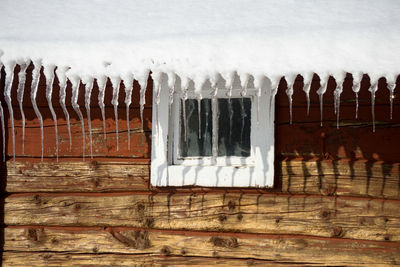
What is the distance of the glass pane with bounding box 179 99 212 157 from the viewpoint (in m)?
3.10

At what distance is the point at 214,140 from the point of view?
3.07 m

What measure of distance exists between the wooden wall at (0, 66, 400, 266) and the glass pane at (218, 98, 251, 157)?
0.21 metres

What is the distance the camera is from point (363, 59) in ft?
7.79

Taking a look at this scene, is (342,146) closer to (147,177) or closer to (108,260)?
(147,177)

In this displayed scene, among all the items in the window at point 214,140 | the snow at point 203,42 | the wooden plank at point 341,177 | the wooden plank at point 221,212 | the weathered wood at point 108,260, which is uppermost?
the snow at point 203,42

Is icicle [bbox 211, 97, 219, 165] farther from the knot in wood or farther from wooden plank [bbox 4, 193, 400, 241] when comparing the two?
the knot in wood

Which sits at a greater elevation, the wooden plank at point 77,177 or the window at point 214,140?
the window at point 214,140

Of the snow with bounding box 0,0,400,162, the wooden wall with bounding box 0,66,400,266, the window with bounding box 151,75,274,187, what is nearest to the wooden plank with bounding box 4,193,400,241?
the wooden wall with bounding box 0,66,400,266

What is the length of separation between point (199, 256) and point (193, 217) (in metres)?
0.25

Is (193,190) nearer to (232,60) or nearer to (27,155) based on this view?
(232,60)

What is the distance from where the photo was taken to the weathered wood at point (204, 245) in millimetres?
2834

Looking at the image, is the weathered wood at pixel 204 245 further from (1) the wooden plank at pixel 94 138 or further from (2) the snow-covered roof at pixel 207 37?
(2) the snow-covered roof at pixel 207 37

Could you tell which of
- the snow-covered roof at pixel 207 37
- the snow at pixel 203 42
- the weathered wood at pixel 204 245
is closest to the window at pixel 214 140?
the snow at pixel 203 42

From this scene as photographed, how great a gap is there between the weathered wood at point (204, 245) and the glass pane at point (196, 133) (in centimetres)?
53
